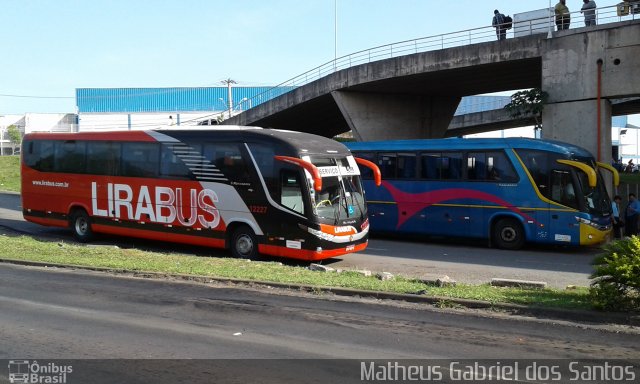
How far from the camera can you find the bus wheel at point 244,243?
15.4 m

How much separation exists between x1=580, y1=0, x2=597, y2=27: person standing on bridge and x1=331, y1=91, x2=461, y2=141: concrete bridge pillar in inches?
466

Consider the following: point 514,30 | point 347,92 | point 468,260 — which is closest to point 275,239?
point 468,260

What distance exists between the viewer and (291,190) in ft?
48.1

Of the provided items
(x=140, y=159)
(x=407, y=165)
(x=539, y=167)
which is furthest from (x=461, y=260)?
(x=140, y=159)

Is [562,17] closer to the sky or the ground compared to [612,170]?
closer to the sky

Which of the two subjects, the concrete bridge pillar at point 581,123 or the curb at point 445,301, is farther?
the concrete bridge pillar at point 581,123

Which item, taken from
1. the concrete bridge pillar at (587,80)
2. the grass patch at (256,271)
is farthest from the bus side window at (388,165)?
the grass patch at (256,271)

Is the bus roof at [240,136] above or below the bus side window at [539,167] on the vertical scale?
above

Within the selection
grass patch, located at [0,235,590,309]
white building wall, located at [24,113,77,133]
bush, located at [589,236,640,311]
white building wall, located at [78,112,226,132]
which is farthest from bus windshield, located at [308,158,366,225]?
white building wall, located at [24,113,77,133]

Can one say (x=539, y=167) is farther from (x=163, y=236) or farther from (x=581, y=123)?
(x=163, y=236)

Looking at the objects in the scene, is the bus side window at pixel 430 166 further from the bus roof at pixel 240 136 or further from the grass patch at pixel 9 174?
the grass patch at pixel 9 174

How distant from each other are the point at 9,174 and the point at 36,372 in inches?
1748

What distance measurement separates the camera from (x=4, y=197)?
3334 cm

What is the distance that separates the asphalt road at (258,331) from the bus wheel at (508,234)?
953 cm
